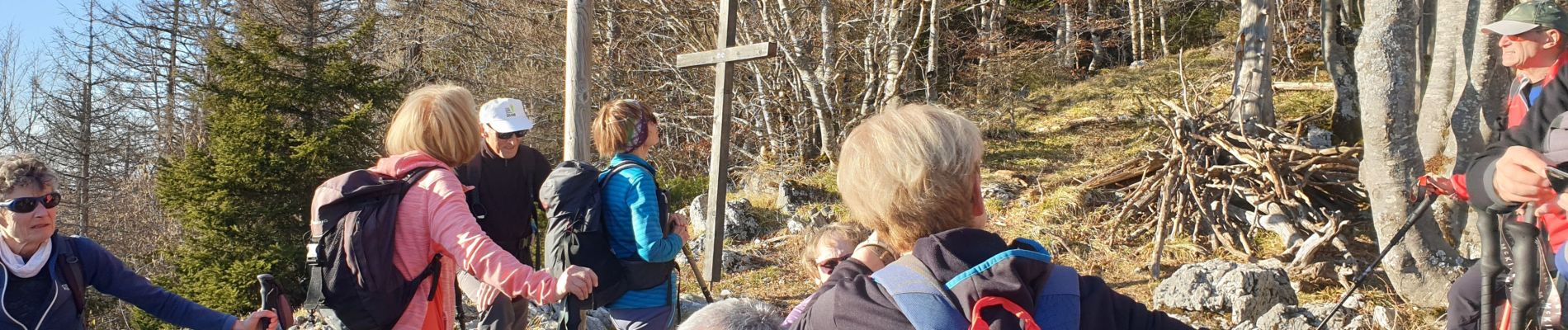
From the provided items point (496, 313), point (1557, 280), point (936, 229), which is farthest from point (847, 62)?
point (936, 229)

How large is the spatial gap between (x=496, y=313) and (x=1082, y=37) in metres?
20.2

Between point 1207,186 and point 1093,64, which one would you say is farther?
point 1093,64

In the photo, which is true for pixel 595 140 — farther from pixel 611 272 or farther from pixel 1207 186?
pixel 1207 186

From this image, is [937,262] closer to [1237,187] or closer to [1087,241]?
[1087,241]

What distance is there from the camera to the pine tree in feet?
35.7

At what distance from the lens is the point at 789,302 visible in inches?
270

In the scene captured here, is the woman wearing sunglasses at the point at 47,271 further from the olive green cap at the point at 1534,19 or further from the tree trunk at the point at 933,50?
the tree trunk at the point at 933,50

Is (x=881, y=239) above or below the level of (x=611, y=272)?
above

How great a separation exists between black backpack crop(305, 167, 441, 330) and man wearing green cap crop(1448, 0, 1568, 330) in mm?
2709

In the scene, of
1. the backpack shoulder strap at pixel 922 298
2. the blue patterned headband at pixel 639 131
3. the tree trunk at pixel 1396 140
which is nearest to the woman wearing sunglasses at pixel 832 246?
the blue patterned headband at pixel 639 131

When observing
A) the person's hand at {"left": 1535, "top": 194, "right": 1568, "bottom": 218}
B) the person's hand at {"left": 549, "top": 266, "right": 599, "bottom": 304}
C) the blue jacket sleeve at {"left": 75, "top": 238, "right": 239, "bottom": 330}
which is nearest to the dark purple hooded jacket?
the person's hand at {"left": 549, "top": 266, "right": 599, "bottom": 304}

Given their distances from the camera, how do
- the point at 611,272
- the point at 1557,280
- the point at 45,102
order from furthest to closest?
the point at 45,102 < the point at 611,272 < the point at 1557,280

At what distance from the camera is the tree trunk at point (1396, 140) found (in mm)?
4520

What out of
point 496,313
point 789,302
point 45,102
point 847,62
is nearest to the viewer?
point 496,313
